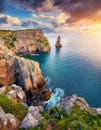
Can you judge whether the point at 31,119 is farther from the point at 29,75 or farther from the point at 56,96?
the point at 29,75

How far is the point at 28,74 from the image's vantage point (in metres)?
66.3

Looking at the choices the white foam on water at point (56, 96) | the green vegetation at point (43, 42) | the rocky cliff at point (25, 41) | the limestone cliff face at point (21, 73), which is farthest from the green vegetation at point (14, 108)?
the green vegetation at point (43, 42)

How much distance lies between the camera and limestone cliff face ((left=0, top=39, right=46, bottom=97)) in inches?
2608

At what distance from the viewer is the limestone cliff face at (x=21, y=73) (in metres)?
66.2

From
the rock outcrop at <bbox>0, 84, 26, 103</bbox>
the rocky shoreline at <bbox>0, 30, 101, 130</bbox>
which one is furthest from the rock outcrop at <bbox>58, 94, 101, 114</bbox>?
the rock outcrop at <bbox>0, 84, 26, 103</bbox>

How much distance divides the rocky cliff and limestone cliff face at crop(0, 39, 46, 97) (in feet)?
279

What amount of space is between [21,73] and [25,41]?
103 meters

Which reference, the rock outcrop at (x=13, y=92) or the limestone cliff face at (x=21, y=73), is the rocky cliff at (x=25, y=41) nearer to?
the limestone cliff face at (x=21, y=73)

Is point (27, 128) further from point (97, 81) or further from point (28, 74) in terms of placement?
point (97, 81)

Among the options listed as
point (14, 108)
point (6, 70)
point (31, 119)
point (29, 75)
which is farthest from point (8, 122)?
point (6, 70)

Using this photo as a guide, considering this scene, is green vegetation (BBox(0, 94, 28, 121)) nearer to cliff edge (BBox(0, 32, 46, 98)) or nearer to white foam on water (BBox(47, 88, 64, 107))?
white foam on water (BBox(47, 88, 64, 107))

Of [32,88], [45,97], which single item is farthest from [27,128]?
[32,88]

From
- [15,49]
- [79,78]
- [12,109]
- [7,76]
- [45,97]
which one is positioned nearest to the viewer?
[12,109]

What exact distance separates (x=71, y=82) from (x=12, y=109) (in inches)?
1737
